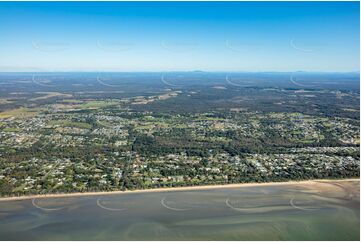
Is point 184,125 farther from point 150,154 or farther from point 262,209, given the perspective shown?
point 262,209

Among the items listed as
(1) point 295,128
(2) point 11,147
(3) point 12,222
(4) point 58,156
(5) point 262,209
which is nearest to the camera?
(3) point 12,222

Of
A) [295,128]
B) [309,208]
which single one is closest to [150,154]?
[309,208]

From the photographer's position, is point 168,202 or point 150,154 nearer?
point 168,202

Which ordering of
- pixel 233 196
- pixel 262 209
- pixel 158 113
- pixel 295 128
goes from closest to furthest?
1. pixel 262 209
2. pixel 233 196
3. pixel 295 128
4. pixel 158 113

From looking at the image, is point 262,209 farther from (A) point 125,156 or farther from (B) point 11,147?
(B) point 11,147

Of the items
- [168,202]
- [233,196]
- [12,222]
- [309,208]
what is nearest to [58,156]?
[12,222]

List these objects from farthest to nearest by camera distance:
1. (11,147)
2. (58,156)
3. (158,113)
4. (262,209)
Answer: (158,113), (11,147), (58,156), (262,209)

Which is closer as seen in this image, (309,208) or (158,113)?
(309,208)
